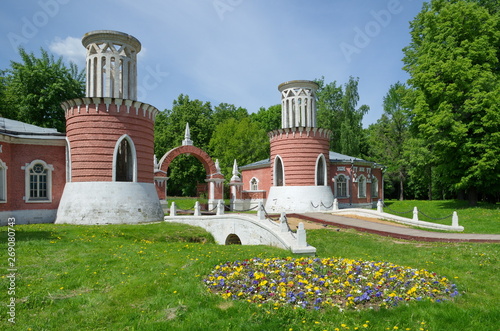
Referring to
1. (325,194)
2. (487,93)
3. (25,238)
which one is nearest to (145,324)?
(25,238)

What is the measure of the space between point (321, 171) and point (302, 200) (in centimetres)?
375

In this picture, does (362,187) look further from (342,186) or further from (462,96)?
(462,96)

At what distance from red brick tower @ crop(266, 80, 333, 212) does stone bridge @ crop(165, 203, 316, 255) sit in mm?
7997

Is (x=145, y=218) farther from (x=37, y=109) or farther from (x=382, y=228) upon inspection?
(x=37, y=109)

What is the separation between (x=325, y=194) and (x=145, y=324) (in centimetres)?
2302

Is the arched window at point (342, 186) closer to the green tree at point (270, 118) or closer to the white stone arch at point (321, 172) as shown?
the white stone arch at point (321, 172)

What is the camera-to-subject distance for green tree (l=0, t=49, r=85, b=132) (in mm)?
34938

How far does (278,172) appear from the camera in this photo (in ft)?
100

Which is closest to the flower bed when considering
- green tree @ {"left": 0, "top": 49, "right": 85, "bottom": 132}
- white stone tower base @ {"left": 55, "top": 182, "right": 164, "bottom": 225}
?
white stone tower base @ {"left": 55, "top": 182, "right": 164, "bottom": 225}

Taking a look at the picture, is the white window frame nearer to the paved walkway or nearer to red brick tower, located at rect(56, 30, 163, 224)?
the paved walkway

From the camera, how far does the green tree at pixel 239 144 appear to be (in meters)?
44.7

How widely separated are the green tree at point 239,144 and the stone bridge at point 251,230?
76.3 ft

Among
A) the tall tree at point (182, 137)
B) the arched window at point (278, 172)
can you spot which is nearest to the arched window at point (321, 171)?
the arched window at point (278, 172)

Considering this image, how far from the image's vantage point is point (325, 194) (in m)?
27.5
